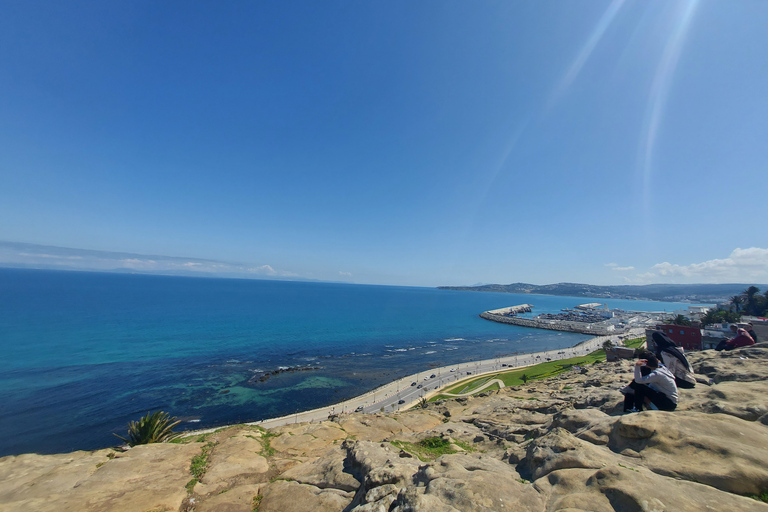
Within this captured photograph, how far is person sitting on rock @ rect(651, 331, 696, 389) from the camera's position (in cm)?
1196

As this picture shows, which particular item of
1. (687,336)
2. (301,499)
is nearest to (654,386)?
(301,499)

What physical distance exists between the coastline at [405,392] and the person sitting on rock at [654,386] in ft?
126

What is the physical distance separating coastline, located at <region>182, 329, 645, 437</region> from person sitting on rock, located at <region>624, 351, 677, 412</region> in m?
38.4

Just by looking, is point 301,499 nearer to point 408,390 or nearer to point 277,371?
point 408,390

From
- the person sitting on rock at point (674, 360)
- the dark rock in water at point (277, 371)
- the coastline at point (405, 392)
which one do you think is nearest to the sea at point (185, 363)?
the dark rock in water at point (277, 371)

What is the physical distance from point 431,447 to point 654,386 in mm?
10348

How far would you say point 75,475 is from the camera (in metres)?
12.8

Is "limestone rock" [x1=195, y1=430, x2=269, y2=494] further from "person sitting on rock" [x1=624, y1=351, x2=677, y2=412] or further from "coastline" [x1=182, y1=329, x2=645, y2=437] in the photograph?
"coastline" [x1=182, y1=329, x2=645, y2=437]

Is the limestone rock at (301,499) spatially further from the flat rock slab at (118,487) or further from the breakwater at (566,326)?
the breakwater at (566,326)

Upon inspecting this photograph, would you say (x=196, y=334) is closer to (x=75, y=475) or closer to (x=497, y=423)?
(x=75, y=475)

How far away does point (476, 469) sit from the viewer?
9.94 meters

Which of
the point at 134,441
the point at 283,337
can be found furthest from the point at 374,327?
the point at 134,441

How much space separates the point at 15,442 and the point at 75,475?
4325 centimetres

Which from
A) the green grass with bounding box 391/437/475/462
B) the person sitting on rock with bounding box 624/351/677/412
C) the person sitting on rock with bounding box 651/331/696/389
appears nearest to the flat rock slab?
the green grass with bounding box 391/437/475/462
